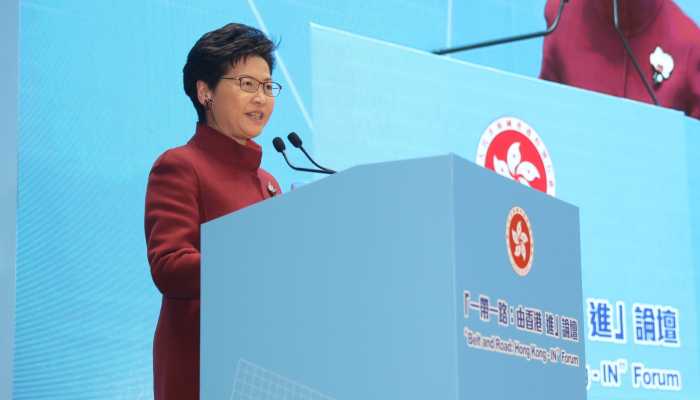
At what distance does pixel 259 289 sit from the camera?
1556 mm

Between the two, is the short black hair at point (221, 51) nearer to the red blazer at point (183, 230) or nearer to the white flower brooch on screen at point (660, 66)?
the red blazer at point (183, 230)

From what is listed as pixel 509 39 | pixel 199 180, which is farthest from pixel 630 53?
pixel 199 180

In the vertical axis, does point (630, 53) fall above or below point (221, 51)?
above

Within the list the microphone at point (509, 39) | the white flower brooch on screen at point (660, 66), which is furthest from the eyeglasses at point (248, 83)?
the white flower brooch on screen at point (660, 66)

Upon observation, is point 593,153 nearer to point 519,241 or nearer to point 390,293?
point 519,241

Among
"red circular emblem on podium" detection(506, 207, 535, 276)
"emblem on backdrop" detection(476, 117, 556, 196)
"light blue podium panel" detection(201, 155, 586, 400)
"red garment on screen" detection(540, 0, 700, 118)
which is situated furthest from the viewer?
"red garment on screen" detection(540, 0, 700, 118)

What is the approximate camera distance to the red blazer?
5.62ft

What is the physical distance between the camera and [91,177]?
2840 millimetres

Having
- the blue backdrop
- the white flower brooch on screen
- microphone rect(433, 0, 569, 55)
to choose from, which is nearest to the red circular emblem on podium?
the blue backdrop

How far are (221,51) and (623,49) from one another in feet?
9.20

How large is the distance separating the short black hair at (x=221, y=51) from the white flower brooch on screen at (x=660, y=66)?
277 centimetres

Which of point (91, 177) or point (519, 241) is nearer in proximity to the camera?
point (519, 241)

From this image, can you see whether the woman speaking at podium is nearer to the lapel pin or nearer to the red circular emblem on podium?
the lapel pin

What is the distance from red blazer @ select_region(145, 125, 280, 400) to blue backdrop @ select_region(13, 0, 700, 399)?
36.8 inches
